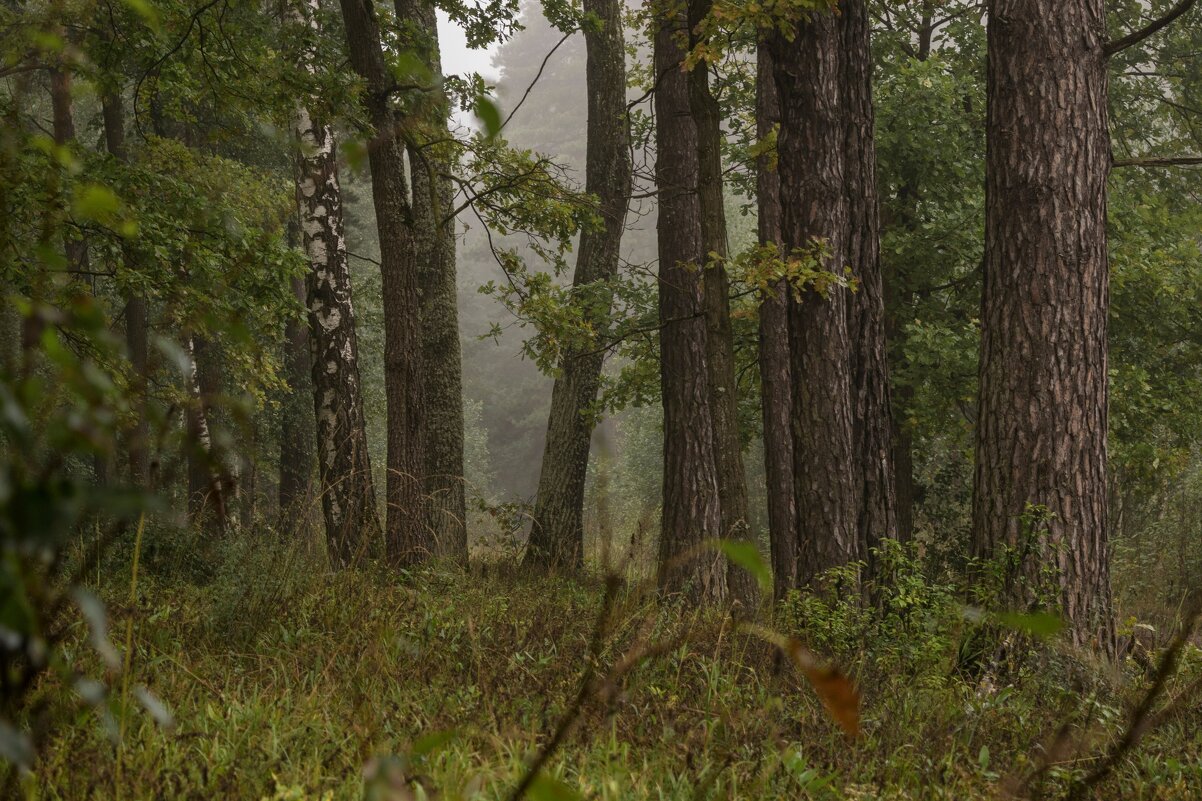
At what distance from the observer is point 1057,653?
17.6 ft

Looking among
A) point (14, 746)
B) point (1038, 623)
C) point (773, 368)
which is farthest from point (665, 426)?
point (14, 746)

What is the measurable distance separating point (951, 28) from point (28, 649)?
16.1 m

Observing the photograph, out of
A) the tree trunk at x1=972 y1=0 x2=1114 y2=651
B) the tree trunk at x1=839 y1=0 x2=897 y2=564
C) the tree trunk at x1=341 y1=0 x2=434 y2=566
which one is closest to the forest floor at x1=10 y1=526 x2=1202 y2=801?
the tree trunk at x1=972 y1=0 x2=1114 y2=651

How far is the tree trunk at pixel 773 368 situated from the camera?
7262 mm

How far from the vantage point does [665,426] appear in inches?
410

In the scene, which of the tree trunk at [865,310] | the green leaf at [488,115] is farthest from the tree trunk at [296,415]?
the green leaf at [488,115]

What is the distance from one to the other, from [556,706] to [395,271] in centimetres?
498

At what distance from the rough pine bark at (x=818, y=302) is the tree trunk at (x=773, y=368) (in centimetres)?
16

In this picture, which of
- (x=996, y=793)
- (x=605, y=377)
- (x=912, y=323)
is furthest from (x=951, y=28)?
(x=996, y=793)

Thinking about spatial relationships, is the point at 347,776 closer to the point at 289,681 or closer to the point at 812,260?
the point at 289,681

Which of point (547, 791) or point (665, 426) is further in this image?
point (665, 426)

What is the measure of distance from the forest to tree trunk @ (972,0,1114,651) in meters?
0.03

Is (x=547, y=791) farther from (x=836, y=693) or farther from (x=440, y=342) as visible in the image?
(x=440, y=342)

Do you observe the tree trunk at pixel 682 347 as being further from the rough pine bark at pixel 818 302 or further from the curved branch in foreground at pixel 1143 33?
the curved branch in foreground at pixel 1143 33
